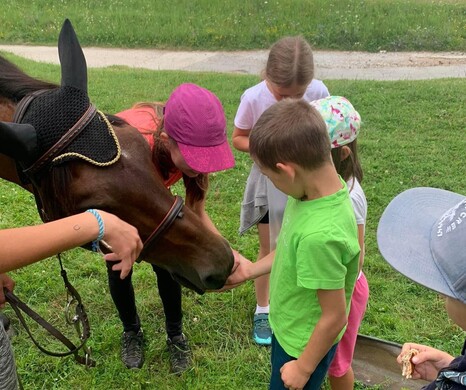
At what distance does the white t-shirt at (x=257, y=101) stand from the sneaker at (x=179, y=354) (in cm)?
125

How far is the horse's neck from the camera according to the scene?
77.0 inches

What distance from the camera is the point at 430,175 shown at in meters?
5.26

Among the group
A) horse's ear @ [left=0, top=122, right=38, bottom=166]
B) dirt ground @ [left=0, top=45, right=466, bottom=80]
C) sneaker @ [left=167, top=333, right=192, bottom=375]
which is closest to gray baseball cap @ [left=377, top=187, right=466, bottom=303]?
horse's ear @ [left=0, top=122, right=38, bottom=166]

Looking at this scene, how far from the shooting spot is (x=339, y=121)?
212cm

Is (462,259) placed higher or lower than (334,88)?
higher

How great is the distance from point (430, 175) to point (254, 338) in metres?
2.88

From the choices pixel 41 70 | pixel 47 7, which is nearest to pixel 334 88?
pixel 41 70

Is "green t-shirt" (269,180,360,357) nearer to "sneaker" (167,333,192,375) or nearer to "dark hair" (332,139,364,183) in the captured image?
"dark hair" (332,139,364,183)

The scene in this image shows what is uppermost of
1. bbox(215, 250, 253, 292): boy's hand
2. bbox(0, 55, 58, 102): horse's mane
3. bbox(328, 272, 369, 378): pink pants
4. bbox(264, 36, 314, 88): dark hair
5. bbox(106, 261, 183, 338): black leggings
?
bbox(0, 55, 58, 102): horse's mane

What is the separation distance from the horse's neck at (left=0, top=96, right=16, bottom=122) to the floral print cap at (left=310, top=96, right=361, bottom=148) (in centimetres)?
115

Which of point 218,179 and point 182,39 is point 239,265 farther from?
point 182,39

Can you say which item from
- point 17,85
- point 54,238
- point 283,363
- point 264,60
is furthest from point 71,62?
point 264,60

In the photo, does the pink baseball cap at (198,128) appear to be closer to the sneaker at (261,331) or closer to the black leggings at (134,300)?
the black leggings at (134,300)

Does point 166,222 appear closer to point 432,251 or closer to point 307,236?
point 307,236
